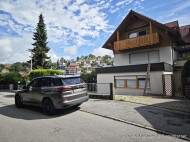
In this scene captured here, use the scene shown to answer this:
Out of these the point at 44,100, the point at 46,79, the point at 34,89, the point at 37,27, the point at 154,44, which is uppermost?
the point at 37,27

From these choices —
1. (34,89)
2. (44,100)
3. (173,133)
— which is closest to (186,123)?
(173,133)

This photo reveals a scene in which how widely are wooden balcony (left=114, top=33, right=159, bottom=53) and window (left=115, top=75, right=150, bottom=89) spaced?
4146 millimetres

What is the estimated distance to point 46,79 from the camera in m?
5.79

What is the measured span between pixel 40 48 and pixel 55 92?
90.5 ft

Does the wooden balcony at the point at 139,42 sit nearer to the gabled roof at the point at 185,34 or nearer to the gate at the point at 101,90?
the gabled roof at the point at 185,34

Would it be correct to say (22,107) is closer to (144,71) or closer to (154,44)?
(144,71)

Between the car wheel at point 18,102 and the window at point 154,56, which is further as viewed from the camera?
the window at point 154,56

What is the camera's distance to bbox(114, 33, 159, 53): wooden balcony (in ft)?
42.4

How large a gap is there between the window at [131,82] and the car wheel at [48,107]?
966 cm

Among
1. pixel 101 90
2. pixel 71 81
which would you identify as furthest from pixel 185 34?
pixel 71 81

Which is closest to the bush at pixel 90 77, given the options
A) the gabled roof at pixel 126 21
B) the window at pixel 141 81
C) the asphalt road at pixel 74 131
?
the gabled roof at pixel 126 21

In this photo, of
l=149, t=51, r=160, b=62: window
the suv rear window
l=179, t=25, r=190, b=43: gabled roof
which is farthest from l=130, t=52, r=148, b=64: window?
the suv rear window

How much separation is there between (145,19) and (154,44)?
10.7 ft

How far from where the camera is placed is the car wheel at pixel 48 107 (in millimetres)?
5248
